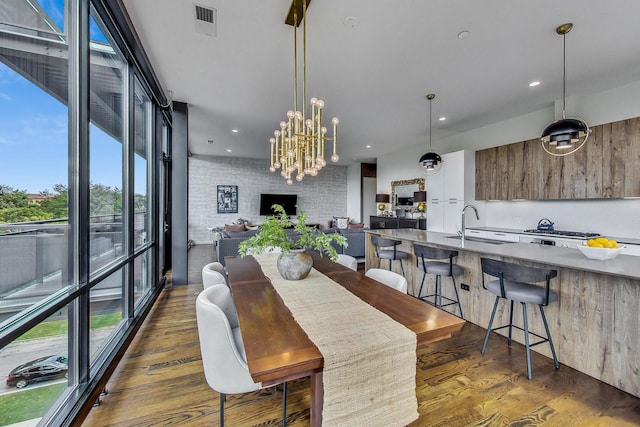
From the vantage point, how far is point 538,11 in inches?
85.4

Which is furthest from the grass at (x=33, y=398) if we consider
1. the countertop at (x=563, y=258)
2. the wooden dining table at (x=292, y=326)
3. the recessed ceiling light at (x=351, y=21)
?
the countertop at (x=563, y=258)

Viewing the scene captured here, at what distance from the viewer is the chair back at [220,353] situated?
1226 millimetres

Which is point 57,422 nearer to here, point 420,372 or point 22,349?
point 22,349

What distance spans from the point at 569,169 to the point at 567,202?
0.60 metres

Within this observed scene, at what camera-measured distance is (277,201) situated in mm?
9258

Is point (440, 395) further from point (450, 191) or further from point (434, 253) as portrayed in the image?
point (450, 191)

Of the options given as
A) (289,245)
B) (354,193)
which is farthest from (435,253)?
(354,193)

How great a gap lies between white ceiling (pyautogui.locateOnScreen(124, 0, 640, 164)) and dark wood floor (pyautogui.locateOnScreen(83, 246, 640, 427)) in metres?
2.88

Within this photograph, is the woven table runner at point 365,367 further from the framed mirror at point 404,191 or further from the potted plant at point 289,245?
the framed mirror at point 404,191

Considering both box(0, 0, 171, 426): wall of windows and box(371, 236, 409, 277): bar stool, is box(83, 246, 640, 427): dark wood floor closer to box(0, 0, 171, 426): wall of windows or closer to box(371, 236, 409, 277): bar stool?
box(0, 0, 171, 426): wall of windows

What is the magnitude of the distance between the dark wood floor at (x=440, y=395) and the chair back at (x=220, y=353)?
52 centimetres

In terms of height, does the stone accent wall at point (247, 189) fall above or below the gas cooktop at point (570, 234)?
above

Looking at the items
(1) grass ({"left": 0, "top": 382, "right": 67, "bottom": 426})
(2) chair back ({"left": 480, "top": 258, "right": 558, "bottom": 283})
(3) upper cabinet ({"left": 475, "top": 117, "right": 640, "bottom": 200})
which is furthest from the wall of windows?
(3) upper cabinet ({"left": 475, "top": 117, "right": 640, "bottom": 200})

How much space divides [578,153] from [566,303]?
2731 mm
